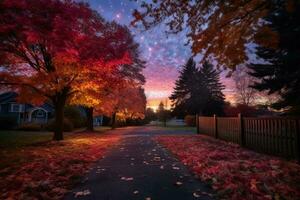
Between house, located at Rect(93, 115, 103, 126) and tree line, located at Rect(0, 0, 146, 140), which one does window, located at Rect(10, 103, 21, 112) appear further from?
tree line, located at Rect(0, 0, 146, 140)

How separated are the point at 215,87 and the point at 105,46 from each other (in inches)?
1672

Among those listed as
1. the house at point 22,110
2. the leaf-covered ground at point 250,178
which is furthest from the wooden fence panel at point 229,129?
the house at point 22,110

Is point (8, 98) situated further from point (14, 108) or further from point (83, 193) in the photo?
point (83, 193)

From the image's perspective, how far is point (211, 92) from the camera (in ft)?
169

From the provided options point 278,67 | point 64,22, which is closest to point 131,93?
point 278,67

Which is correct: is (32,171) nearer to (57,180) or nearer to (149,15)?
(57,180)

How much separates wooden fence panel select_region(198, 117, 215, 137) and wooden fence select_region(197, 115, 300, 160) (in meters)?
2.55

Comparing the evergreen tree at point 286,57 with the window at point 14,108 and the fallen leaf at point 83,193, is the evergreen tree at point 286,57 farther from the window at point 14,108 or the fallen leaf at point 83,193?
the window at point 14,108

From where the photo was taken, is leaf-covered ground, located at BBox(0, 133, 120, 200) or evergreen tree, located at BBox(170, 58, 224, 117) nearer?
leaf-covered ground, located at BBox(0, 133, 120, 200)

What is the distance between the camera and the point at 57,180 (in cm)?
590

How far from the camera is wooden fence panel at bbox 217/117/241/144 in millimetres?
12884

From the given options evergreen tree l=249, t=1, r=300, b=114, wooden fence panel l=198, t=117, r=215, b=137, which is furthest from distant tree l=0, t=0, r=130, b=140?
evergreen tree l=249, t=1, r=300, b=114

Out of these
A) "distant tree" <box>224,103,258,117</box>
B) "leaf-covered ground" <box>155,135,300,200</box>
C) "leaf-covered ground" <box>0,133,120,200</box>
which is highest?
"distant tree" <box>224,103,258,117</box>

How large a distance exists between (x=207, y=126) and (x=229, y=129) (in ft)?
17.1
